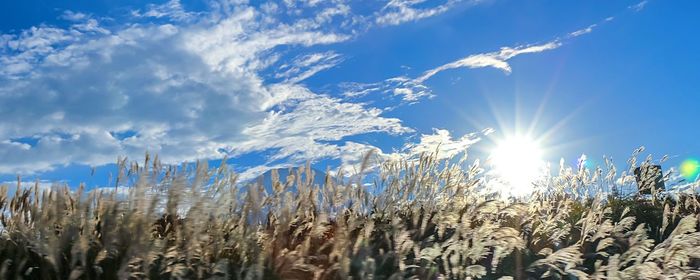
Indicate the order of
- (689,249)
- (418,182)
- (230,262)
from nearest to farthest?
(230,262) → (689,249) → (418,182)

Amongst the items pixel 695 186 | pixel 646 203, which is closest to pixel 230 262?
pixel 646 203

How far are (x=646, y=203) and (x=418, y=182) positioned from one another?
16.2 ft

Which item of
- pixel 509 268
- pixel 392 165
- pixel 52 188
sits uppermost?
pixel 392 165

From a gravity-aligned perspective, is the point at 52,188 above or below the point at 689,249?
above

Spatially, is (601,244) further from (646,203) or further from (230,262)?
(646,203)

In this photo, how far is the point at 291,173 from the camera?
5.33 metres

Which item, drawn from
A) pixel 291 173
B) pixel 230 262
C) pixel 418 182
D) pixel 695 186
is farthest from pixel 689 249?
pixel 695 186

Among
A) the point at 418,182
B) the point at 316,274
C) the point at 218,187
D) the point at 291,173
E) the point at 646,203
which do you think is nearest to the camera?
the point at 316,274

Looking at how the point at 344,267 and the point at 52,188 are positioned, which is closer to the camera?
the point at 344,267

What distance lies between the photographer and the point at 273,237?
4.50 meters

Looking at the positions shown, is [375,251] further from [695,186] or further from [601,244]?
[695,186]

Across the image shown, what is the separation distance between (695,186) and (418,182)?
5.81 meters

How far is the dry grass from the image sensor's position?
11.8 feet

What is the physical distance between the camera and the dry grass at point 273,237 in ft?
11.8
